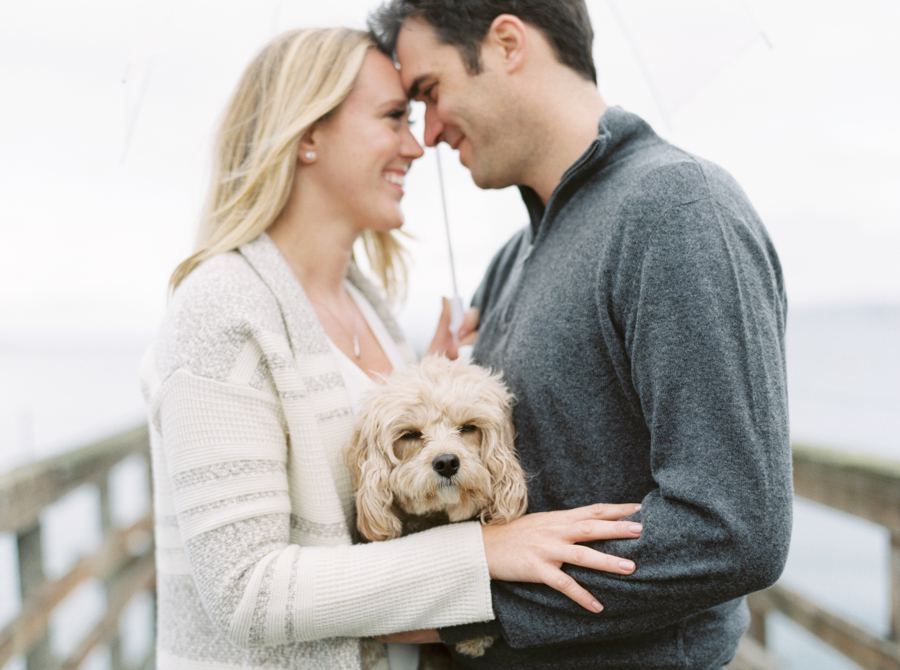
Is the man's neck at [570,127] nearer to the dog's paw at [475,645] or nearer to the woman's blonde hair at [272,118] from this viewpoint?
the woman's blonde hair at [272,118]

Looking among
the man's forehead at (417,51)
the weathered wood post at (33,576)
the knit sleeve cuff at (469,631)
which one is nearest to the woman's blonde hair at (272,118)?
the man's forehead at (417,51)

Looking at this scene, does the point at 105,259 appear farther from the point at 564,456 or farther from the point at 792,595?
the point at 792,595

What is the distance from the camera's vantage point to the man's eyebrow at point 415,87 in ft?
7.92

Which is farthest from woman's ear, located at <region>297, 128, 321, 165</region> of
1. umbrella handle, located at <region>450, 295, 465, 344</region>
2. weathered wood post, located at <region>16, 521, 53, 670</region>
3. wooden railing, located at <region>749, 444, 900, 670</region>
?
wooden railing, located at <region>749, 444, 900, 670</region>

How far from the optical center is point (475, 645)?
185cm

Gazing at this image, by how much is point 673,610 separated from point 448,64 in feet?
6.60

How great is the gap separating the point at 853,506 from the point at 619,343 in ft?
6.65

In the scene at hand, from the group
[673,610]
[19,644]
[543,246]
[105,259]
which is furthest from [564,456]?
[19,644]

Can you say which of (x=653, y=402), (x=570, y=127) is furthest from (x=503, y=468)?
(x=570, y=127)

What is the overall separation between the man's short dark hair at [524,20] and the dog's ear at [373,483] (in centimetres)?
142

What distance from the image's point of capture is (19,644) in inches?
111

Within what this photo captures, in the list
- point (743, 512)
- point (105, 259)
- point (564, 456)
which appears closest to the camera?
point (743, 512)

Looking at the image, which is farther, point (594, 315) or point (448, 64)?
point (448, 64)

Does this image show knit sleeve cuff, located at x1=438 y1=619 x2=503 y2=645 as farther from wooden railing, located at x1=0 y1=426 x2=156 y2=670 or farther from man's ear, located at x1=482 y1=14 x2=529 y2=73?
wooden railing, located at x1=0 y1=426 x2=156 y2=670
